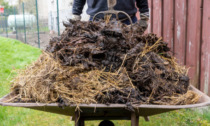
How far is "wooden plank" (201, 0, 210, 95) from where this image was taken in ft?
10.5

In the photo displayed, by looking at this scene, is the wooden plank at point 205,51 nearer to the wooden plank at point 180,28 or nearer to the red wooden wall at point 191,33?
the red wooden wall at point 191,33

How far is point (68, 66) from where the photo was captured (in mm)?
2002

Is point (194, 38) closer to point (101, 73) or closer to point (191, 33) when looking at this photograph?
point (191, 33)

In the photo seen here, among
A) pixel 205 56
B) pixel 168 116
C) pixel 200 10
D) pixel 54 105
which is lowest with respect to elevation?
pixel 168 116

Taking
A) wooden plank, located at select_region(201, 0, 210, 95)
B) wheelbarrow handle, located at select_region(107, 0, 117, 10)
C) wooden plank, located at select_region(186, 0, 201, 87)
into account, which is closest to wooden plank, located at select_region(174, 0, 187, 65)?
wooden plank, located at select_region(186, 0, 201, 87)

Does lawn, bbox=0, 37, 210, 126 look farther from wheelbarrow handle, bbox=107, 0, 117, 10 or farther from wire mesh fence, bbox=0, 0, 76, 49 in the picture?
wire mesh fence, bbox=0, 0, 76, 49

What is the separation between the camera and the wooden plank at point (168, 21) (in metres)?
4.03

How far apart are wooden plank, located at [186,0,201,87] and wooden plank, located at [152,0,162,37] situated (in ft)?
2.75

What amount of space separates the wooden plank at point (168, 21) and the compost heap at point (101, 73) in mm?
1902

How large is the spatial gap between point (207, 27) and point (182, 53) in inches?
26.7

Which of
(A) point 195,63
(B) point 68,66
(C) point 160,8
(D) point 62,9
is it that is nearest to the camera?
(B) point 68,66

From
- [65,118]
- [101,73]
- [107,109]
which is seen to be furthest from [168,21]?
[107,109]

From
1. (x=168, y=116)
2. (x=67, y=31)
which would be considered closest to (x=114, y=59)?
(x=67, y=31)

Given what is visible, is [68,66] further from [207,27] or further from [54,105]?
[207,27]
